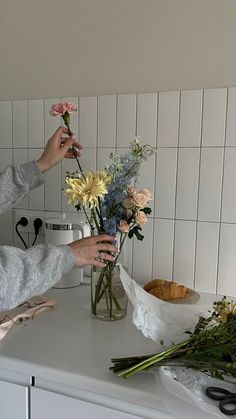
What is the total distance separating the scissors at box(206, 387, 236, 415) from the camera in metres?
0.57

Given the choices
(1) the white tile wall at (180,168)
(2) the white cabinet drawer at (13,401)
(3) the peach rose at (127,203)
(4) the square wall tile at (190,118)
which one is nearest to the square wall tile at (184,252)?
(1) the white tile wall at (180,168)

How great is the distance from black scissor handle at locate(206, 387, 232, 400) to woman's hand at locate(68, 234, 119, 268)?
329 mm

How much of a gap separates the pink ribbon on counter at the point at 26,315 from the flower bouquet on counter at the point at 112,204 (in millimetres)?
140

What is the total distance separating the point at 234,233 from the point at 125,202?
418 mm

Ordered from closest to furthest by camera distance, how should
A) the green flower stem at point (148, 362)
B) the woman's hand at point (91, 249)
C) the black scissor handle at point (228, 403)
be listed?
the black scissor handle at point (228, 403) < the green flower stem at point (148, 362) < the woman's hand at point (91, 249)

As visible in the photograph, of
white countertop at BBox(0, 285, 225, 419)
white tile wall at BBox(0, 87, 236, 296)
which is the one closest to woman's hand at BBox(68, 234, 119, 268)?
white countertop at BBox(0, 285, 225, 419)

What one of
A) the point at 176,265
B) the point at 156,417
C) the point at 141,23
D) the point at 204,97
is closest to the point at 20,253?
the point at 156,417

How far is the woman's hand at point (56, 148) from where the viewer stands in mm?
956

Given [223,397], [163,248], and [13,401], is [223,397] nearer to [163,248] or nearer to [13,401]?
[13,401]

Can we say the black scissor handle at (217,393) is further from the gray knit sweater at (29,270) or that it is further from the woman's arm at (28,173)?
the woman's arm at (28,173)

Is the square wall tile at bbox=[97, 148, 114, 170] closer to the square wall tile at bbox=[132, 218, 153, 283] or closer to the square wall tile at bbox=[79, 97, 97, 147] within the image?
the square wall tile at bbox=[79, 97, 97, 147]

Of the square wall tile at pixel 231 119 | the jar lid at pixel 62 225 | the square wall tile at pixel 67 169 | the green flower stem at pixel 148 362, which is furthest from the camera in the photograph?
the square wall tile at pixel 67 169

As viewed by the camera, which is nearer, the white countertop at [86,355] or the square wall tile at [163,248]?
the white countertop at [86,355]

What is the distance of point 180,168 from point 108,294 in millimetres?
453
